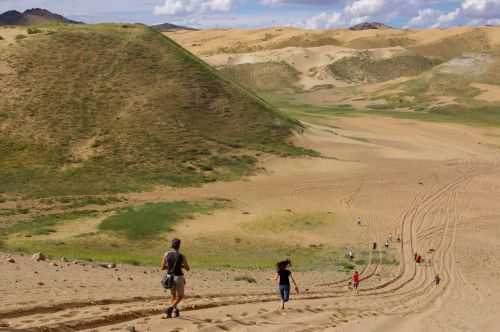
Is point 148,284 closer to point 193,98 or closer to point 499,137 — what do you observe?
point 193,98

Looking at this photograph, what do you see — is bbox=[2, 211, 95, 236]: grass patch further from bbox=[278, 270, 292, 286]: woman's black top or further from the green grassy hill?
bbox=[278, 270, 292, 286]: woman's black top

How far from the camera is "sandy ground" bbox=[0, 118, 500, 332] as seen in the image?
12547mm

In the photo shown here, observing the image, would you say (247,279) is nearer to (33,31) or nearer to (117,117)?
(117,117)

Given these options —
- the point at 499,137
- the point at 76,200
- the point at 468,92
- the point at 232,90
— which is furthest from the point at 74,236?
the point at 468,92

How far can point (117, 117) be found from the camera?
5059 cm

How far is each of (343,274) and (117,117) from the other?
3148 cm

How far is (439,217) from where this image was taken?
119ft

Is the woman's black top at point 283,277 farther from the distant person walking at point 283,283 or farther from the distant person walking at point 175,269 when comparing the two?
the distant person walking at point 175,269

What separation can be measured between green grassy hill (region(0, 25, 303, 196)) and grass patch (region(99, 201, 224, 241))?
5182 mm

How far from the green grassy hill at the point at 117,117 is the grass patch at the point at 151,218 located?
5.18m

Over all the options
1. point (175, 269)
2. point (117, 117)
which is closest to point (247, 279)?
point (175, 269)

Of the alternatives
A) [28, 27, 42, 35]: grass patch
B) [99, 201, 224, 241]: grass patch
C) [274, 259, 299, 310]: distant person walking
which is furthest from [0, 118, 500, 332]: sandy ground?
[28, 27, 42, 35]: grass patch

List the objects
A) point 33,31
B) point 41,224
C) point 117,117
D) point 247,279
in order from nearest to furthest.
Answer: point 247,279 → point 41,224 → point 117,117 → point 33,31

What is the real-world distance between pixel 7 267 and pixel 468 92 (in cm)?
9666
